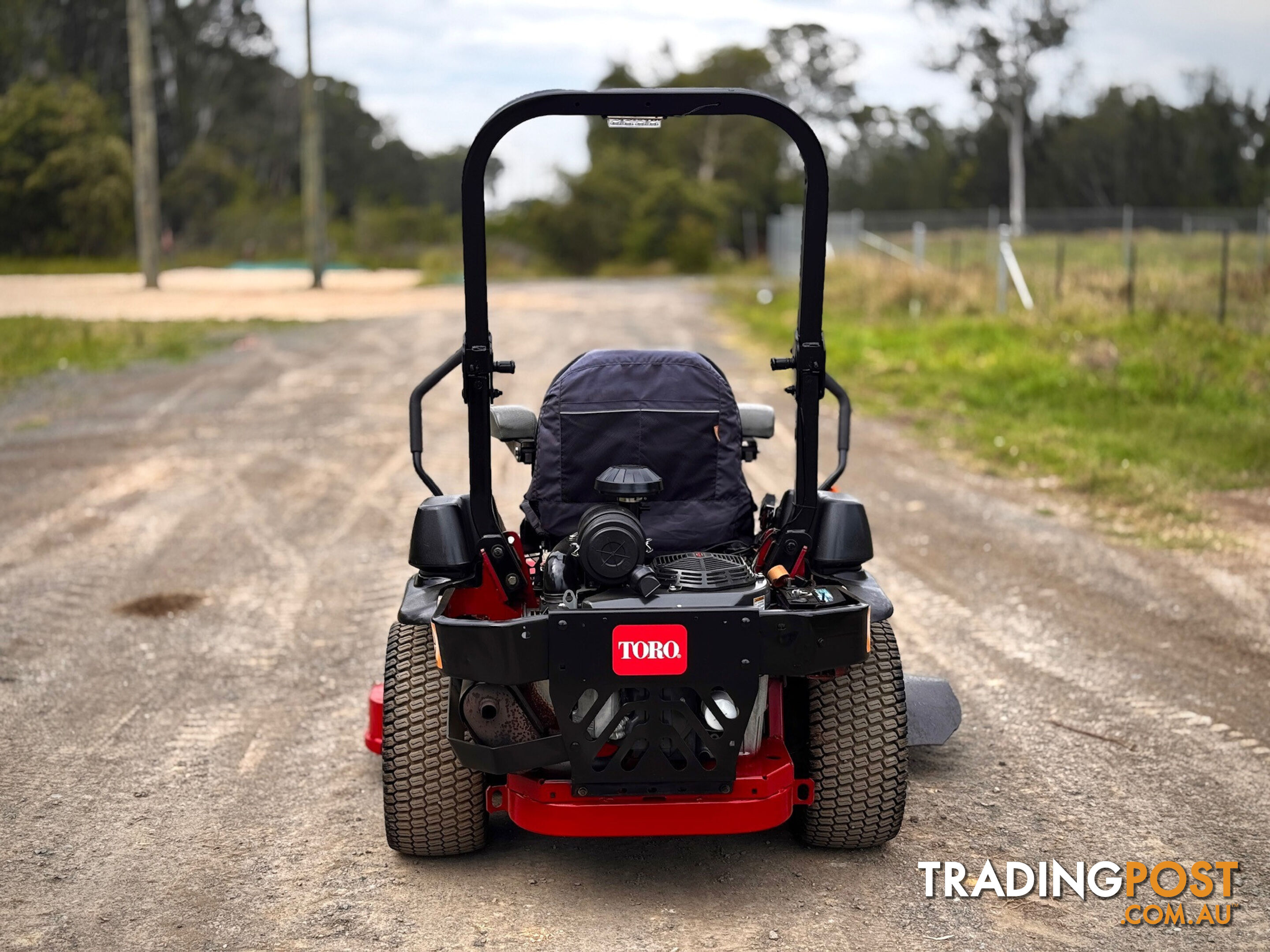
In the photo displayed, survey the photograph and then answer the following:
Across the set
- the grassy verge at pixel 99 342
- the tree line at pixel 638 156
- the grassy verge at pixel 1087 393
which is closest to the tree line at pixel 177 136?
the tree line at pixel 638 156

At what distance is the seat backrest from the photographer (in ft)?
13.7

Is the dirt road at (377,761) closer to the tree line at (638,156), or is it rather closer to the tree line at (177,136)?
the tree line at (177,136)

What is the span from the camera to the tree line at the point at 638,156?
165ft

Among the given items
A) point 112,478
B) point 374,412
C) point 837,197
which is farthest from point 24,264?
point 837,197

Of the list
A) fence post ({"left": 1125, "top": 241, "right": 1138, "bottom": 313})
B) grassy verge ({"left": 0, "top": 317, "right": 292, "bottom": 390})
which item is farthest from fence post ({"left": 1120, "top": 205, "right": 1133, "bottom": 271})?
grassy verge ({"left": 0, "top": 317, "right": 292, "bottom": 390})

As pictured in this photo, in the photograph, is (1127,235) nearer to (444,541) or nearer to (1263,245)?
(1263,245)

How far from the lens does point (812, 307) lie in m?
3.85

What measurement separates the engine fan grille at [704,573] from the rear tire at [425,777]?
773 mm

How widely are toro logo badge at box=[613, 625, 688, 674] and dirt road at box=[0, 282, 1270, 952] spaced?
2.40 ft

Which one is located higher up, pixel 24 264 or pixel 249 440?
pixel 24 264

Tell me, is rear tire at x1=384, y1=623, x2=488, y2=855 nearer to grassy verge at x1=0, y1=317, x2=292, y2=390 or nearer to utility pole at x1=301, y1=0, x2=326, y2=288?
grassy verge at x1=0, y1=317, x2=292, y2=390

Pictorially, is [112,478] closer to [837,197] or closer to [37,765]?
[37,765]

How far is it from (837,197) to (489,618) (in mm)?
62051

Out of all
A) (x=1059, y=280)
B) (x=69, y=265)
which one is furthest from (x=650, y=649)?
(x=69, y=265)
